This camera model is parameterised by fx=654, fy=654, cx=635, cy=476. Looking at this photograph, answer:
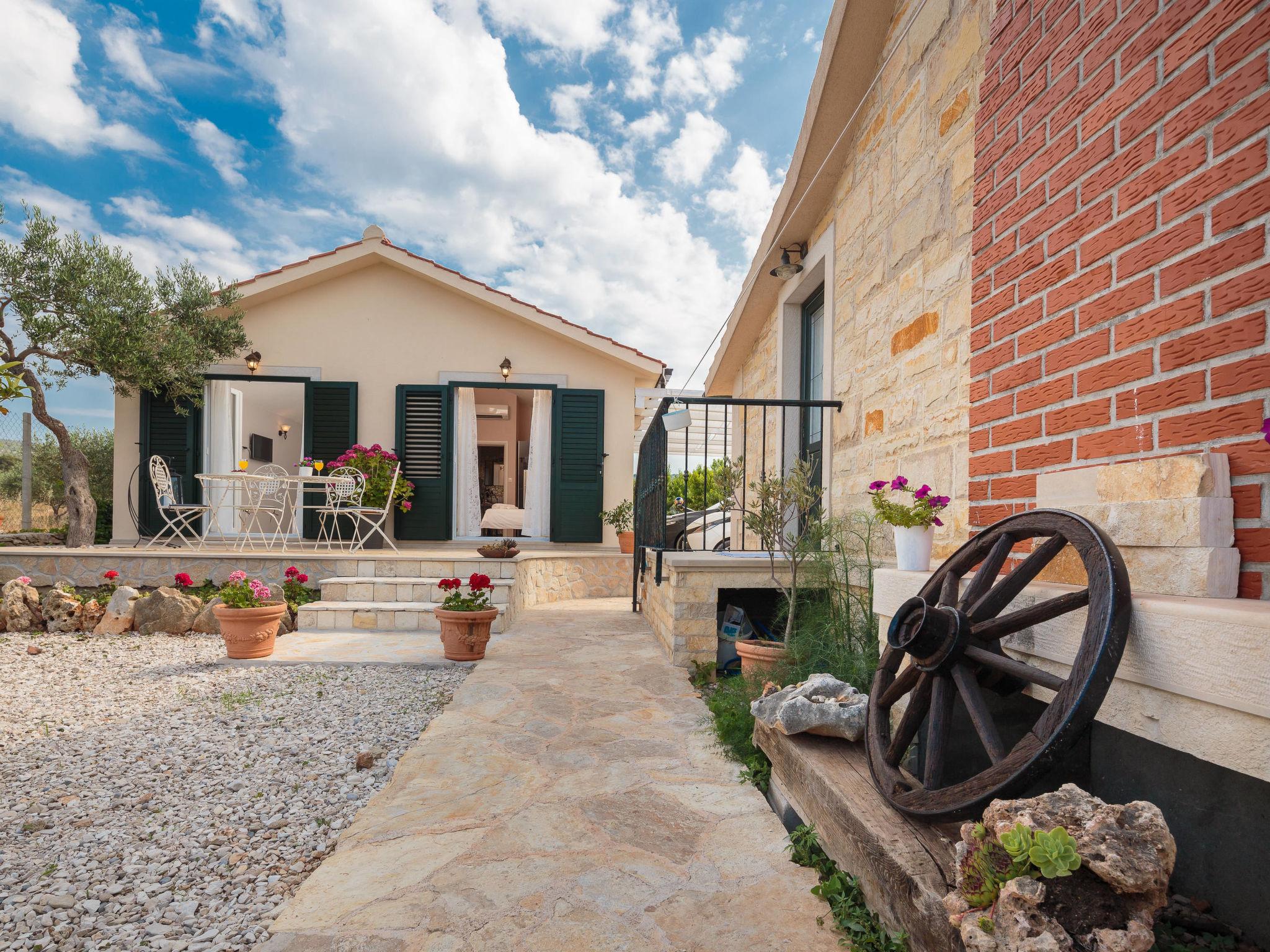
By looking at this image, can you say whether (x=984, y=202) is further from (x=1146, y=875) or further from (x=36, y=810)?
(x=36, y=810)

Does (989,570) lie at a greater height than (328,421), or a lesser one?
lesser

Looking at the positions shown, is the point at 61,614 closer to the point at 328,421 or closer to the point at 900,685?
the point at 328,421

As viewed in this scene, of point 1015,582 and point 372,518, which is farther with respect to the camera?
point 372,518

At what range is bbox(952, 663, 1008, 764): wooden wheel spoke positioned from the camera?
129cm

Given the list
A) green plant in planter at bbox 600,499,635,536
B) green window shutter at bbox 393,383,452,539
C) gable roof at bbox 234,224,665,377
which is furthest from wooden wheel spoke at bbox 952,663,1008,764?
green window shutter at bbox 393,383,452,539

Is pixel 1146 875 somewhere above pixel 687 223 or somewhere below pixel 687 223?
below

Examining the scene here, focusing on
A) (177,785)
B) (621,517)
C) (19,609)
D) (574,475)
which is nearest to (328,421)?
(574,475)

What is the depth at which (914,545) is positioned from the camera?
2453 mm

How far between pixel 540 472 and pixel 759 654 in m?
5.96

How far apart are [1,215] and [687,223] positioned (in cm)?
879

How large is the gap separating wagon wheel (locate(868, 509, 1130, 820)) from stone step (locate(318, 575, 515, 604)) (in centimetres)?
462

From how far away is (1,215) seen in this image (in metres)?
6.86

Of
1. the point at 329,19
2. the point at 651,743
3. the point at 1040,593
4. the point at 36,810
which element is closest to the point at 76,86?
the point at 329,19

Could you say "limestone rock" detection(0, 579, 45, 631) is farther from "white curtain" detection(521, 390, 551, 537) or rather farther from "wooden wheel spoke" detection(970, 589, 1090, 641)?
"wooden wheel spoke" detection(970, 589, 1090, 641)
